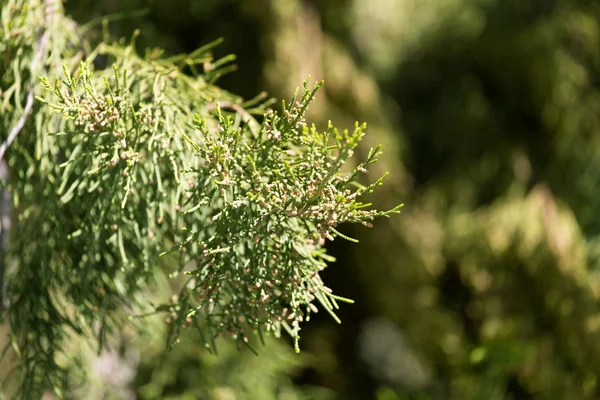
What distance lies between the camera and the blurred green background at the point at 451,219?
0.66 metres

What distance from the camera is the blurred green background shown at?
0.66 meters

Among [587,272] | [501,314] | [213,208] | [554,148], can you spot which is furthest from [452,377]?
[213,208]

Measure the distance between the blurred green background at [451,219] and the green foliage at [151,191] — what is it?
19 centimetres

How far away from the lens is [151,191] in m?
0.36

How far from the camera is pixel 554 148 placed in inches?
30.8

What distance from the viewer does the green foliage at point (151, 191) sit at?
30 centimetres

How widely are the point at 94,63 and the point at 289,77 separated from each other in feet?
0.84

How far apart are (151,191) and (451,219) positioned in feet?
1.68

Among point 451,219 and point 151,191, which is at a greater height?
point 151,191

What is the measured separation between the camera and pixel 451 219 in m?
0.79

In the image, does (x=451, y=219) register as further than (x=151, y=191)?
Yes

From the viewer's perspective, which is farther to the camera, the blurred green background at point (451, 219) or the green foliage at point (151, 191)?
the blurred green background at point (451, 219)

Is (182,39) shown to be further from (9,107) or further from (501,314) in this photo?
(501,314)

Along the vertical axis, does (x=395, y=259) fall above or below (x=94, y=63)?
→ below
